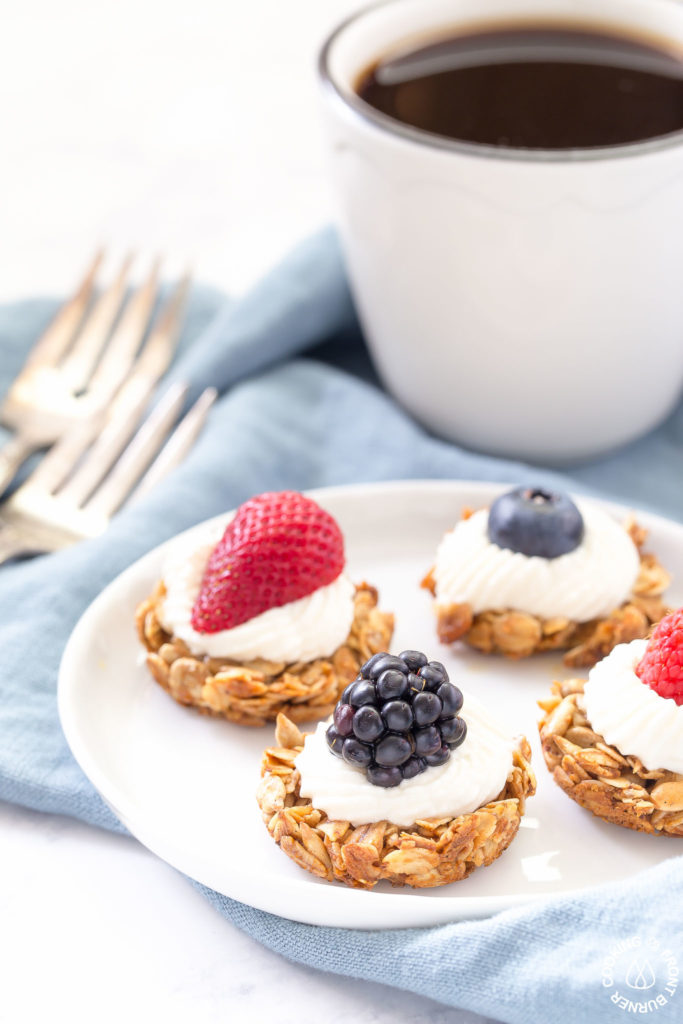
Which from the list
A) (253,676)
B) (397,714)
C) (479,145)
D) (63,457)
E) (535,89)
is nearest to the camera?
(397,714)

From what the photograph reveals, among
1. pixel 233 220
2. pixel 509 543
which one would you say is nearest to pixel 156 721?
pixel 509 543

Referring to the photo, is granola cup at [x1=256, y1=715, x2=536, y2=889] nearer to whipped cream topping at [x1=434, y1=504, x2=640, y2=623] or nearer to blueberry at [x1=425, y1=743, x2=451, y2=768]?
blueberry at [x1=425, y1=743, x2=451, y2=768]

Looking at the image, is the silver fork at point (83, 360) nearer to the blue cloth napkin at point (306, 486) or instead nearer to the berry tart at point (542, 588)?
the blue cloth napkin at point (306, 486)

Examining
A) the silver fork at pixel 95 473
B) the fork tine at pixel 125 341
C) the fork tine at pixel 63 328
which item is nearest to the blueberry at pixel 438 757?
the silver fork at pixel 95 473

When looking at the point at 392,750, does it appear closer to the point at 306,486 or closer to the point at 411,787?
the point at 411,787

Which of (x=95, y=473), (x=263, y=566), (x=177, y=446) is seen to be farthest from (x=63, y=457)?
(x=263, y=566)
